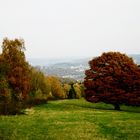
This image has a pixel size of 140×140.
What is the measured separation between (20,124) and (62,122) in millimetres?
4589

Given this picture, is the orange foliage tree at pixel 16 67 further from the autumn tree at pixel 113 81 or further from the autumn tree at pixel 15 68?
the autumn tree at pixel 113 81

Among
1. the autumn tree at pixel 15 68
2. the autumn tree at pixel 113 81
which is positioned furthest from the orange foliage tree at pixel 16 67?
the autumn tree at pixel 113 81

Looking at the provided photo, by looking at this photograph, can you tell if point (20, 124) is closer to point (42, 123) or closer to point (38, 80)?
point (42, 123)

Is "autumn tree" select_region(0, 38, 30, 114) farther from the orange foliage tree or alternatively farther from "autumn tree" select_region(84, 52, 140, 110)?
"autumn tree" select_region(84, 52, 140, 110)

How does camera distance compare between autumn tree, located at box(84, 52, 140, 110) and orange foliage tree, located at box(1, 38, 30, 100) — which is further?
autumn tree, located at box(84, 52, 140, 110)

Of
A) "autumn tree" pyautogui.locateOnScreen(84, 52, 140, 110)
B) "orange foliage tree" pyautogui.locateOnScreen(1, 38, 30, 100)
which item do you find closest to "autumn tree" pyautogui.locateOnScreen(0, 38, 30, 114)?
"orange foliage tree" pyautogui.locateOnScreen(1, 38, 30, 100)

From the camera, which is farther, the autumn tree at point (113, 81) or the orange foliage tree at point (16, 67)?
the autumn tree at point (113, 81)

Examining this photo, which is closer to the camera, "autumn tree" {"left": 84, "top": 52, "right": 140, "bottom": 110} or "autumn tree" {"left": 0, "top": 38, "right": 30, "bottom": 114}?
"autumn tree" {"left": 0, "top": 38, "right": 30, "bottom": 114}

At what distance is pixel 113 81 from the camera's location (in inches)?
2785

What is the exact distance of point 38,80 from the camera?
315ft

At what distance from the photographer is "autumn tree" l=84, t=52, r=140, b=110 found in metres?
69.6

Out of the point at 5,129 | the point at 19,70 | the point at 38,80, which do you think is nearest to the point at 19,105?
the point at 19,70

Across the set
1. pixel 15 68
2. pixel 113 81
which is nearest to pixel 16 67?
pixel 15 68

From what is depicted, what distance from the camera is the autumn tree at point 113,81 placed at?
69.6 metres
